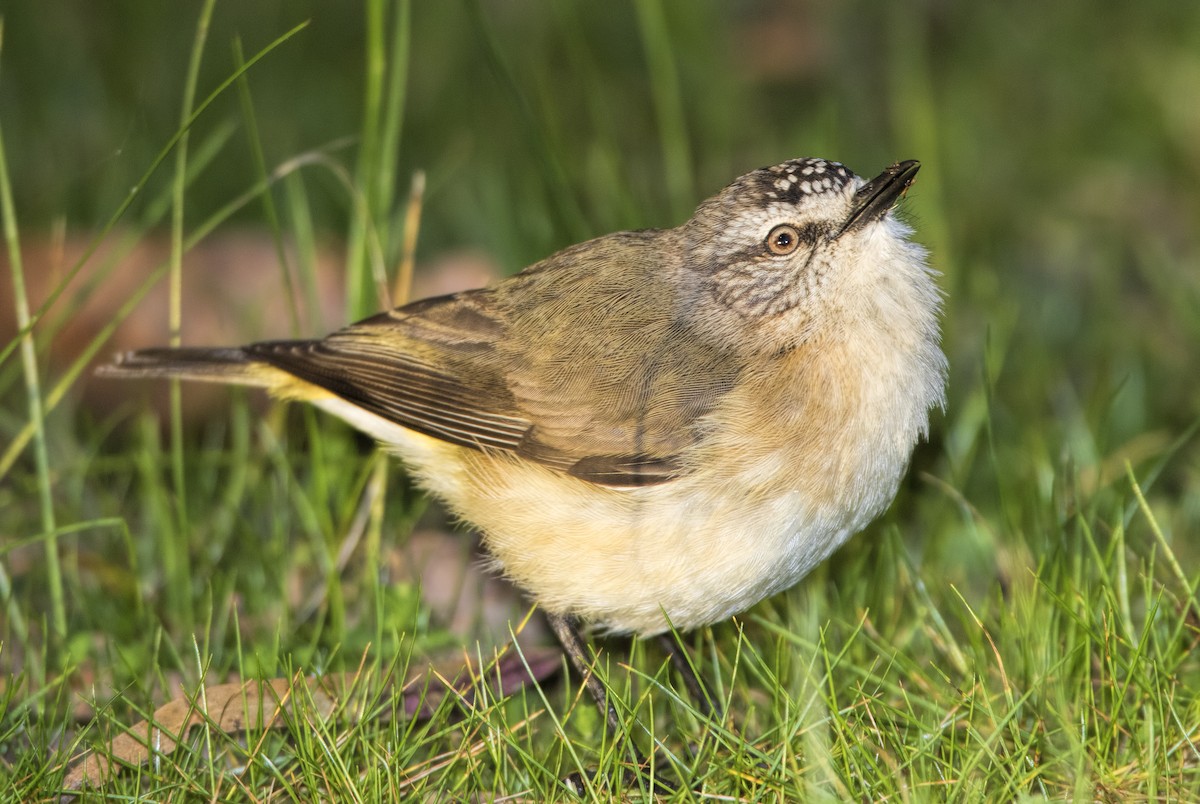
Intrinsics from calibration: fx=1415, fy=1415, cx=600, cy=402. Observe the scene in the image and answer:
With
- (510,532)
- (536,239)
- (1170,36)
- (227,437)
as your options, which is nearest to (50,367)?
(227,437)

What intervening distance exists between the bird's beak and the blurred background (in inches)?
32.2

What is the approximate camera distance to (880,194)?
13.3 feet

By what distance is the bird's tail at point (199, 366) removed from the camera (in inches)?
190

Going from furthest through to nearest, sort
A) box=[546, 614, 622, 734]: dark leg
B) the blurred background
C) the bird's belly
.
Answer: the blurred background, box=[546, 614, 622, 734]: dark leg, the bird's belly

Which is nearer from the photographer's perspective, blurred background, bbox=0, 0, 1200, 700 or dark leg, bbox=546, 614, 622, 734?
dark leg, bbox=546, 614, 622, 734

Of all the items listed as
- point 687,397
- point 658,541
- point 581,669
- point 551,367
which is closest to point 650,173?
point 551,367

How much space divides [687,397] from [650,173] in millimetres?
3747

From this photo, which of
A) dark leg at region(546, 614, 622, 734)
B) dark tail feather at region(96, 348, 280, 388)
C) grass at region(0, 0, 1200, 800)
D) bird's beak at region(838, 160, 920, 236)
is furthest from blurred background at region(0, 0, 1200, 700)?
dark leg at region(546, 614, 622, 734)

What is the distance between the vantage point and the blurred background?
5.25m

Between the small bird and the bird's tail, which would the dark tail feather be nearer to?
the bird's tail

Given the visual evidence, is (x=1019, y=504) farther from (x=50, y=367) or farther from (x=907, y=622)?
(x=50, y=367)

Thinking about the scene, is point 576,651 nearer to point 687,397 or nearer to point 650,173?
point 687,397

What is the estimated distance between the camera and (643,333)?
4.36m

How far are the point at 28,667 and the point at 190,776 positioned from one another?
76cm
